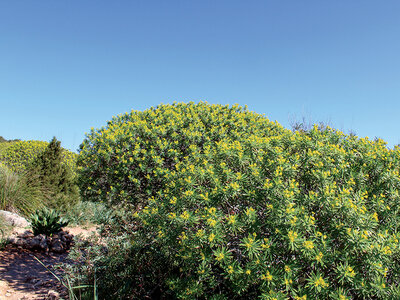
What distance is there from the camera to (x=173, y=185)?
12.5 ft

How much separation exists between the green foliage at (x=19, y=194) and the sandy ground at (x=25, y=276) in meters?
2.46

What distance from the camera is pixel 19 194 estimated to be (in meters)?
8.93

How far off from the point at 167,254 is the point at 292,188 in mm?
2261

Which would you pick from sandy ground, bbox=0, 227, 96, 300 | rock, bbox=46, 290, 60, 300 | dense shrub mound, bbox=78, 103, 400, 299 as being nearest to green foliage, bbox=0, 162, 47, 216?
sandy ground, bbox=0, 227, 96, 300

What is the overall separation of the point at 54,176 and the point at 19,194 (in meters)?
1.51

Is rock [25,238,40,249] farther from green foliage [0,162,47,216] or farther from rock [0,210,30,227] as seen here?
green foliage [0,162,47,216]

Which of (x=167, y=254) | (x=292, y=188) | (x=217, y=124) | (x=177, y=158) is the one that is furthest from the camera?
(x=217, y=124)

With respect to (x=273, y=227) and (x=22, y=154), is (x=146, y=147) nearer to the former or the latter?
(x=273, y=227)

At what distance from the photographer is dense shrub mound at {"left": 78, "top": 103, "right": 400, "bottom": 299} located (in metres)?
2.70

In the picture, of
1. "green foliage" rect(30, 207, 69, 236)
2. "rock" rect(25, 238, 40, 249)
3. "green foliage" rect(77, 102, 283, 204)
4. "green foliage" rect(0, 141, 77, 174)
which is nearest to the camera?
"green foliage" rect(77, 102, 283, 204)

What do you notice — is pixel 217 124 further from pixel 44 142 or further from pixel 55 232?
pixel 44 142

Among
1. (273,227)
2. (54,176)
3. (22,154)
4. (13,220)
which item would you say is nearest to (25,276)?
(13,220)

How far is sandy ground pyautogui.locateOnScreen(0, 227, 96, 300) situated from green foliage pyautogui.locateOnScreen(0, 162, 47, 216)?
2459 millimetres

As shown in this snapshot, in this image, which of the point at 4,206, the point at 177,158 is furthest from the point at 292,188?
the point at 4,206
